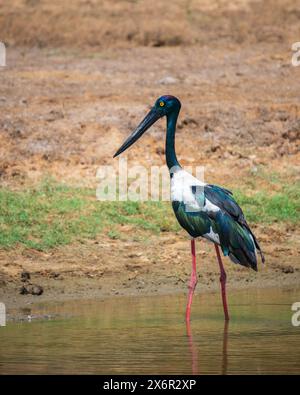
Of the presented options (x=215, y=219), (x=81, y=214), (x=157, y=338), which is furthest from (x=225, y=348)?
(x=81, y=214)

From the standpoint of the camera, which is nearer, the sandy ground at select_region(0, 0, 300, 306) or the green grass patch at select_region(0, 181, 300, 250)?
the sandy ground at select_region(0, 0, 300, 306)

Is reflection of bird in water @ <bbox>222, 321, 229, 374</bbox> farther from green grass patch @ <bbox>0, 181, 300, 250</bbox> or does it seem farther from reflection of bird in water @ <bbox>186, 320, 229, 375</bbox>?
green grass patch @ <bbox>0, 181, 300, 250</bbox>

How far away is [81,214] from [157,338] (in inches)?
129

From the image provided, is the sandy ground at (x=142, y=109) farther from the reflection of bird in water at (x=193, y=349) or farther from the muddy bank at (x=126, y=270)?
the reflection of bird in water at (x=193, y=349)

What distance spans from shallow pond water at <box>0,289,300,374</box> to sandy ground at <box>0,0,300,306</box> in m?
0.61

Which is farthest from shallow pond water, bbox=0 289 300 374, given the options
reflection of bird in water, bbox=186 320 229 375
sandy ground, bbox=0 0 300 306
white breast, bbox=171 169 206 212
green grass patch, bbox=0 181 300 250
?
green grass patch, bbox=0 181 300 250

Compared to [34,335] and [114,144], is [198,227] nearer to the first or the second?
[34,335]

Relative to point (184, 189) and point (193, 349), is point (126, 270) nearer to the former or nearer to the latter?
point (184, 189)

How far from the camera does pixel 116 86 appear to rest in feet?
48.2

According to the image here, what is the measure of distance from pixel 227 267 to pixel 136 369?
354 centimetres

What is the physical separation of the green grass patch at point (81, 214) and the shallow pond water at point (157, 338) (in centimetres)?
123

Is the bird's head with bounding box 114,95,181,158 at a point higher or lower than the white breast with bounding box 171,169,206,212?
higher

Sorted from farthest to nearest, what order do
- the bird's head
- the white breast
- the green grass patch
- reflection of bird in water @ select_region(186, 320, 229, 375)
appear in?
the green grass patch → the bird's head → the white breast → reflection of bird in water @ select_region(186, 320, 229, 375)

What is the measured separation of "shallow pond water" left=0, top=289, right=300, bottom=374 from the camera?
7070 mm
